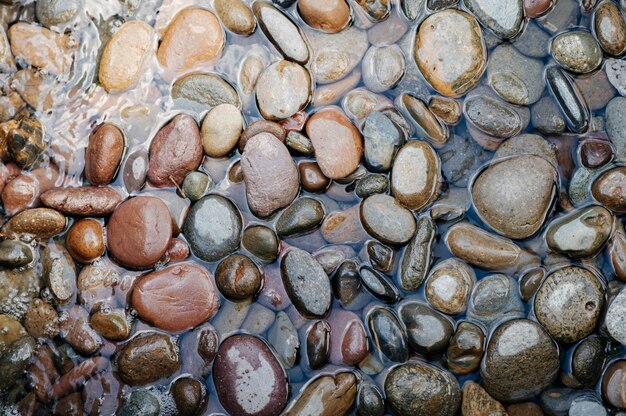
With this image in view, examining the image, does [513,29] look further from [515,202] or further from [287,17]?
[287,17]

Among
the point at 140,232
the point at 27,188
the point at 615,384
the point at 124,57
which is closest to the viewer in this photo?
the point at 615,384

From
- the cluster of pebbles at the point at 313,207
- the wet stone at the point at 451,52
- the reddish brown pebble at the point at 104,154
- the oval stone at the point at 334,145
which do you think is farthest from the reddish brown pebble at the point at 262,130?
the wet stone at the point at 451,52

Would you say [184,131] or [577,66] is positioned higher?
[577,66]

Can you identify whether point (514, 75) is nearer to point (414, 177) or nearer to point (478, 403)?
point (414, 177)

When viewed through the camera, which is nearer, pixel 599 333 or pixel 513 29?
pixel 599 333

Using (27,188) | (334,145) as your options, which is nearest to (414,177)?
(334,145)

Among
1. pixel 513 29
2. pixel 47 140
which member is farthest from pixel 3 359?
pixel 513 29
